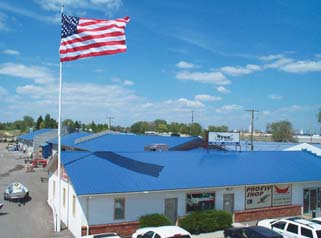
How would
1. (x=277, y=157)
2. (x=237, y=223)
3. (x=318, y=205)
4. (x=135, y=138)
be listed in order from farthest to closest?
1. (x=135, y=138)
2. (x=277, y=157)
3. (x=318, y=205)
4. (x=237, y=223)

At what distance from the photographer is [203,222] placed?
2280cm

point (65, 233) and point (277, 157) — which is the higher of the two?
point (277, 157)

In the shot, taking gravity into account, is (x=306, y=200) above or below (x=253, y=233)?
below

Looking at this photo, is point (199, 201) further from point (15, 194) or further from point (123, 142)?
point (123, 142)

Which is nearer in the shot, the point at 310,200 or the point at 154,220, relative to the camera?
the point at 154,220

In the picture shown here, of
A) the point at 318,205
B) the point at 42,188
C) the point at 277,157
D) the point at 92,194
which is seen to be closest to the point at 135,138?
the point at 42,188

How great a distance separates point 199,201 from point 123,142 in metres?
27.8

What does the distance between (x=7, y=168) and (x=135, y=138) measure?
63.5 ft

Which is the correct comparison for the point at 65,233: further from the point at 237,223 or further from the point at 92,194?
the point at 237,223

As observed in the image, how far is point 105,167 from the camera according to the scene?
78.6 ft

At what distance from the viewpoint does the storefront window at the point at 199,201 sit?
80.1 ft

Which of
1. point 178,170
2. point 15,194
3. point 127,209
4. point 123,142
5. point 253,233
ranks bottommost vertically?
point 15,194

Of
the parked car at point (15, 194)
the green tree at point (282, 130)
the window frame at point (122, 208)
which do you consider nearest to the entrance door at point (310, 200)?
the window frame at point (122, 208)

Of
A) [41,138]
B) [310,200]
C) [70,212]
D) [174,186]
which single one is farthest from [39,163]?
[310,200]
